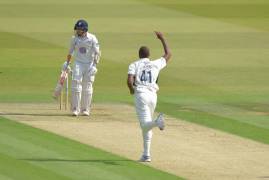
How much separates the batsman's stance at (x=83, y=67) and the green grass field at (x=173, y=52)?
6.27 ft

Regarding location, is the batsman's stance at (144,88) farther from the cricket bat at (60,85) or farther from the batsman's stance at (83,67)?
the batsman's stance at (83,67)

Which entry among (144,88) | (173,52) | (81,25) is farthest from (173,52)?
(144,88)

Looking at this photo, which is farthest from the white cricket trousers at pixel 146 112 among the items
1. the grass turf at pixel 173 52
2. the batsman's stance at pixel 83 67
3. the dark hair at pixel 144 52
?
the batsman's stance at pixel 83 67

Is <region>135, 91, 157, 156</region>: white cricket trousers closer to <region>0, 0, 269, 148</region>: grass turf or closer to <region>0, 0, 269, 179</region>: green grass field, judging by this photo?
<region>0, 0, 269, 179</region>: green grass field

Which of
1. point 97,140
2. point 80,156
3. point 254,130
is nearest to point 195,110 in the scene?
point 254,130

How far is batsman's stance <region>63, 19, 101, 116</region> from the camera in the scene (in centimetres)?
2438

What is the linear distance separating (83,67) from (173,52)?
1174cm

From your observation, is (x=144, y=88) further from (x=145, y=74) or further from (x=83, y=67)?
(x=83, y=67)

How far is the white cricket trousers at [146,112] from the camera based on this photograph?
18.9 meters

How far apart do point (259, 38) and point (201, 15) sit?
439 cm

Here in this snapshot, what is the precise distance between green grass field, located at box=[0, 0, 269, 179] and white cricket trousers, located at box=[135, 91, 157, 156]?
0.52 m

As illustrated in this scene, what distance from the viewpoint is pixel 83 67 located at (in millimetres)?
24516

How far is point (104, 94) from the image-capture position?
1130 inches

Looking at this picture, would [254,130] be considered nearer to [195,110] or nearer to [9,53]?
[195,110]
